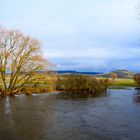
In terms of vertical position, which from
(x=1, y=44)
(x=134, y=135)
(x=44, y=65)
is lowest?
(x=134, y=135)

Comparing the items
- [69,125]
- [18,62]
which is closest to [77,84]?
[18,62]

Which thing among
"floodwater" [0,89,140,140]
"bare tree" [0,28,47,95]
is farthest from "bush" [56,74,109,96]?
"floodwater" [0,89,140,140]

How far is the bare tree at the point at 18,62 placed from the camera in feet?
124

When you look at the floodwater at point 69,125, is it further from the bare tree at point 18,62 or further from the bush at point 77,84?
the bush at point 77,84

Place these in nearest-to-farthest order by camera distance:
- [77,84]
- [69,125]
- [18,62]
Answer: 1. [69,125]
2. [18,62]
3. [77,84]

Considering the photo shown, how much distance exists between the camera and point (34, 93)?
41.0 meters

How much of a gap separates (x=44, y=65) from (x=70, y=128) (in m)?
24.0

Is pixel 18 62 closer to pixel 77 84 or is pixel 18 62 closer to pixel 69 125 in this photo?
pixel 77 84

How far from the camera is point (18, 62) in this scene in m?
38.4

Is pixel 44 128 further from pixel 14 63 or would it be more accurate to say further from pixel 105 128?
pixel 14 63

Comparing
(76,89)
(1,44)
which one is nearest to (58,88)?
(76,89)

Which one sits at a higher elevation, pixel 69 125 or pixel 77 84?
pixel 77 84

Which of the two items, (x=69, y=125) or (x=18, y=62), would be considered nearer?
(x=69, y=125)

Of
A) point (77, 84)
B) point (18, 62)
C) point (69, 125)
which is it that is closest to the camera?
point (69, 125)
